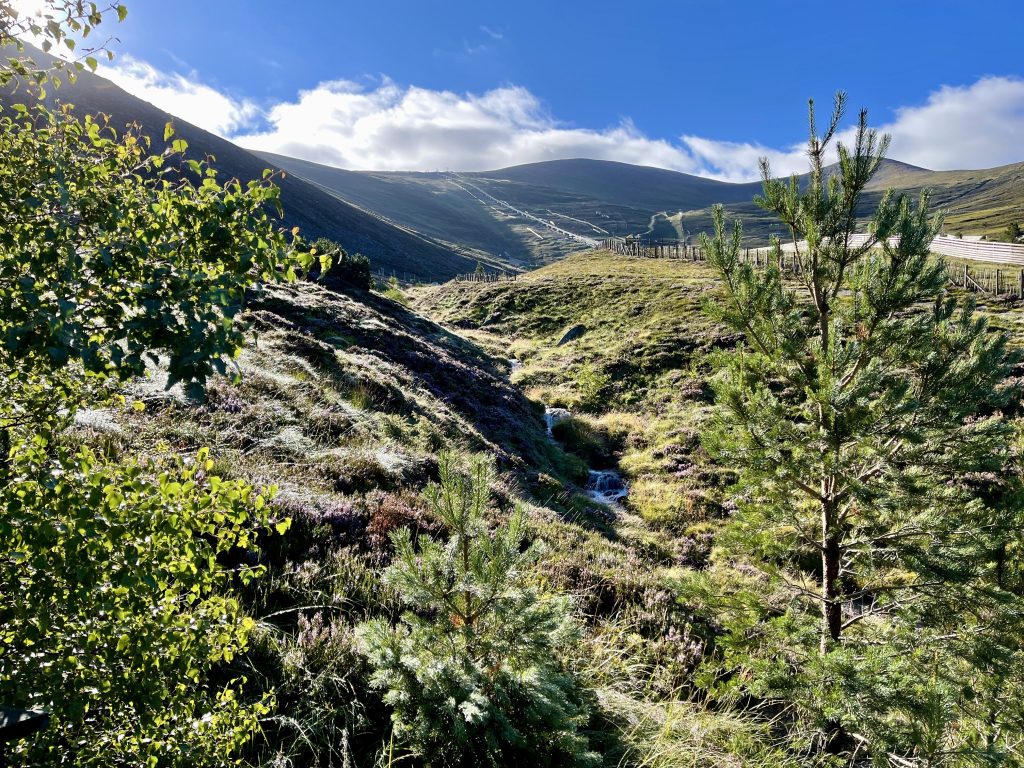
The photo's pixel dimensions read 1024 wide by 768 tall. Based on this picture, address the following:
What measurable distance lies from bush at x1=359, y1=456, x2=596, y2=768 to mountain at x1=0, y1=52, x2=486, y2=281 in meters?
92.1

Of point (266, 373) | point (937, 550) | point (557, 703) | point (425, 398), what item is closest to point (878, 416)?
point (937, 550)

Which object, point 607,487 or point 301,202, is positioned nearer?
point 607,487

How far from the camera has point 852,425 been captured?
17.8 ft

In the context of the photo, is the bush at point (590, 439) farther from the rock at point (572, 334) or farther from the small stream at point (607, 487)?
the rock at point (572, 334)

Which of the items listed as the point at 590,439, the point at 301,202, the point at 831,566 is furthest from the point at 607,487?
the point at 301,202

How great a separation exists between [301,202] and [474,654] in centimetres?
11330

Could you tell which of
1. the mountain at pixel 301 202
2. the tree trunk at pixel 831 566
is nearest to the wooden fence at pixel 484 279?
the mountain at pixel 301 202

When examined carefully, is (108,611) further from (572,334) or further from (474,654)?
(572,334)

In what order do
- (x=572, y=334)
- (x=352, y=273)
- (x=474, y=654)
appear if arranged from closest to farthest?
(x=474, y=654) < (x=352, y=273) < (x=572, y=334)

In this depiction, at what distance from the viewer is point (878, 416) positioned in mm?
5457

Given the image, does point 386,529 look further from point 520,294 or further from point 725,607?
point 520,294

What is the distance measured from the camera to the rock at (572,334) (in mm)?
37375

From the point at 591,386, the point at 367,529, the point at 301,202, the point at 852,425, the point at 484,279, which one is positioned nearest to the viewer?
the point at 852,425

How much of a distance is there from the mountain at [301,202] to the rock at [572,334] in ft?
214
